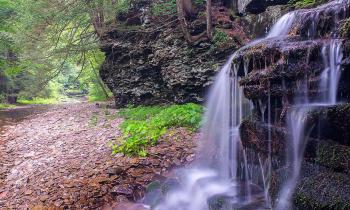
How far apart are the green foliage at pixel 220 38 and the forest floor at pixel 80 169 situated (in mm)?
3387

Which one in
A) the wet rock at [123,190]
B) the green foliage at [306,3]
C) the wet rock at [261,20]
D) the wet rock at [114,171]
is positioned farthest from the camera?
the wet rock at [261,20]

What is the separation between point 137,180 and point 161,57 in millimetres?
6247

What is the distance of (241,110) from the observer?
7105mm

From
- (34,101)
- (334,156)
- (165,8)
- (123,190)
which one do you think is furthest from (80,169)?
(34,101)

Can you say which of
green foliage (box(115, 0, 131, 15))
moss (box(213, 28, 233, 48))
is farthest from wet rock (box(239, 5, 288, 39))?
green foliage (box(115, 0, 131, 15))

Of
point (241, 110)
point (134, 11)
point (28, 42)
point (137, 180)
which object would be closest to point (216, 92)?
point (241, 110)

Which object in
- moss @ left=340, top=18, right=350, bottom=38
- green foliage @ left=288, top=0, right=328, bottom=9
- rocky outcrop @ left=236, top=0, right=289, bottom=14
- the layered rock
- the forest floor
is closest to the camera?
the layered rock

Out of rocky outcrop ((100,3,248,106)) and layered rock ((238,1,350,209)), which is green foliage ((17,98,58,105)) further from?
layered rock ((238,1,350,209))

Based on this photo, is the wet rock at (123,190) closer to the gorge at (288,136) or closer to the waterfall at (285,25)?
the gorge at (288,136)

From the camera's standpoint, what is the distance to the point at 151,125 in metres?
8.77

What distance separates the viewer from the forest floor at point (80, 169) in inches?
215

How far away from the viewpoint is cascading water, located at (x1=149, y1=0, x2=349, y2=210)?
456cm

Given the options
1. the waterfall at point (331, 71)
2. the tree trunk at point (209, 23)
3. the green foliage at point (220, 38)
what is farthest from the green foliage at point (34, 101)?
the waterfall at point (331, 71)

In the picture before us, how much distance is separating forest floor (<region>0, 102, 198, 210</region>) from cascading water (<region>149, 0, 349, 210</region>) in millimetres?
556
